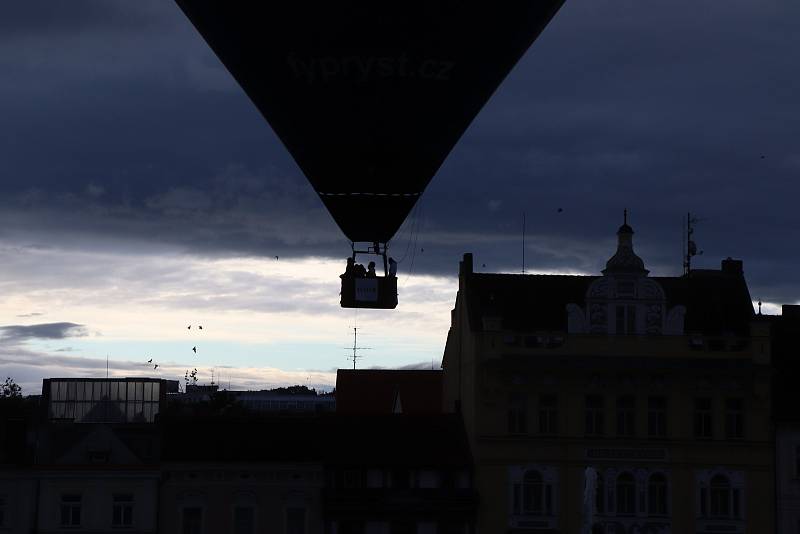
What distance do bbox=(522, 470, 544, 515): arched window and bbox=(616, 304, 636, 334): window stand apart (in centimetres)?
680

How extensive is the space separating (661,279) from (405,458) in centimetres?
1408

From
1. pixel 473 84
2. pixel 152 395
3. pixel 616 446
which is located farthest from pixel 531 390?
pixel 473 84

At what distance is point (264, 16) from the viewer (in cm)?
1898

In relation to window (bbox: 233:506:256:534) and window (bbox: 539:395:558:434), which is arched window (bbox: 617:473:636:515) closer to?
window (bbox: 539:395:558:434)

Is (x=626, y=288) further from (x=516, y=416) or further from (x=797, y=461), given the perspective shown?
(x=797, y=461)

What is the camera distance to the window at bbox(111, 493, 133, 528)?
57.7 meters

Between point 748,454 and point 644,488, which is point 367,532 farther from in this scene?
point 748,454

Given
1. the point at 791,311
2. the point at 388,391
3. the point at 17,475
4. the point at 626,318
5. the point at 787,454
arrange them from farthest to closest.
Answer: the point at 388,391, the point at 791,311, the point at 626,318, the point at 787,454, the point at 17,475

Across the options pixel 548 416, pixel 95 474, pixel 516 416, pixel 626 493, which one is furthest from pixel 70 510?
pixel 626 493

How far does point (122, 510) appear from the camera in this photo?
57781 mm

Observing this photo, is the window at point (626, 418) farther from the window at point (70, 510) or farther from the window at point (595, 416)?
the window at point (70, 510)

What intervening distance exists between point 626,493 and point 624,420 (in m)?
2.93

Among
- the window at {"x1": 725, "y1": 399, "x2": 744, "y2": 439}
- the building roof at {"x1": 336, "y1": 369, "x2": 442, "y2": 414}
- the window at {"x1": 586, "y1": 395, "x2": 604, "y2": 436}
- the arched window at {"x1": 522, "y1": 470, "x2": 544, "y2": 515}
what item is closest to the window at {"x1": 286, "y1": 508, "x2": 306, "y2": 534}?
the arched window at {"x1": 522, "y1": 470, "x2": 544, "y2": 515}

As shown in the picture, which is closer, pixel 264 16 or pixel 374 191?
pixel 264 16
